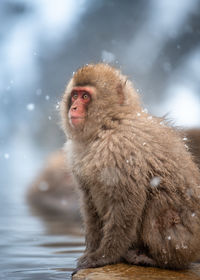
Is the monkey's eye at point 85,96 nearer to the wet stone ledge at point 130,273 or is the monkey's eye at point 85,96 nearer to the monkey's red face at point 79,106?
the monkey's red face at point 79,106

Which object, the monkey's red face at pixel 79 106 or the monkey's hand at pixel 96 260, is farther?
the monkey's red face at pixel 79 106

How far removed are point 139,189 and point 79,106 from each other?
2.30 ft

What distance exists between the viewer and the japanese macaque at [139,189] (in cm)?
386

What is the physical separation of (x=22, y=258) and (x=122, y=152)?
67.7 inches

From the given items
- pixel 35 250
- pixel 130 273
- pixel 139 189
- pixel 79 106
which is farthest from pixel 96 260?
pixel 35 250

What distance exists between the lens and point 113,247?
389 centimetres

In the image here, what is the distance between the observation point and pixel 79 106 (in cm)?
415

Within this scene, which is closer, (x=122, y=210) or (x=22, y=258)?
(x=122, y=210)

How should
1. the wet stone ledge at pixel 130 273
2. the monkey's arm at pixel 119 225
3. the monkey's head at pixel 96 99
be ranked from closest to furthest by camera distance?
the wet stone ledge at pixel 130 273, the monkey's arm at pixel 119 225, the monkey's head at pixel 96 99

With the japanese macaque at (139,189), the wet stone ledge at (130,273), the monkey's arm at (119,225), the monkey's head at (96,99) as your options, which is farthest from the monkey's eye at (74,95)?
the wet stone ledge at (130,273)

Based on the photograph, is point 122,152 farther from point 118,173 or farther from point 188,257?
point 188,257

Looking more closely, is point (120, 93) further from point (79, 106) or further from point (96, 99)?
point (79, 106)

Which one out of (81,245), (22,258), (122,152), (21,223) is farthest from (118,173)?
(21,223)

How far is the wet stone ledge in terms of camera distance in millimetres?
3703
